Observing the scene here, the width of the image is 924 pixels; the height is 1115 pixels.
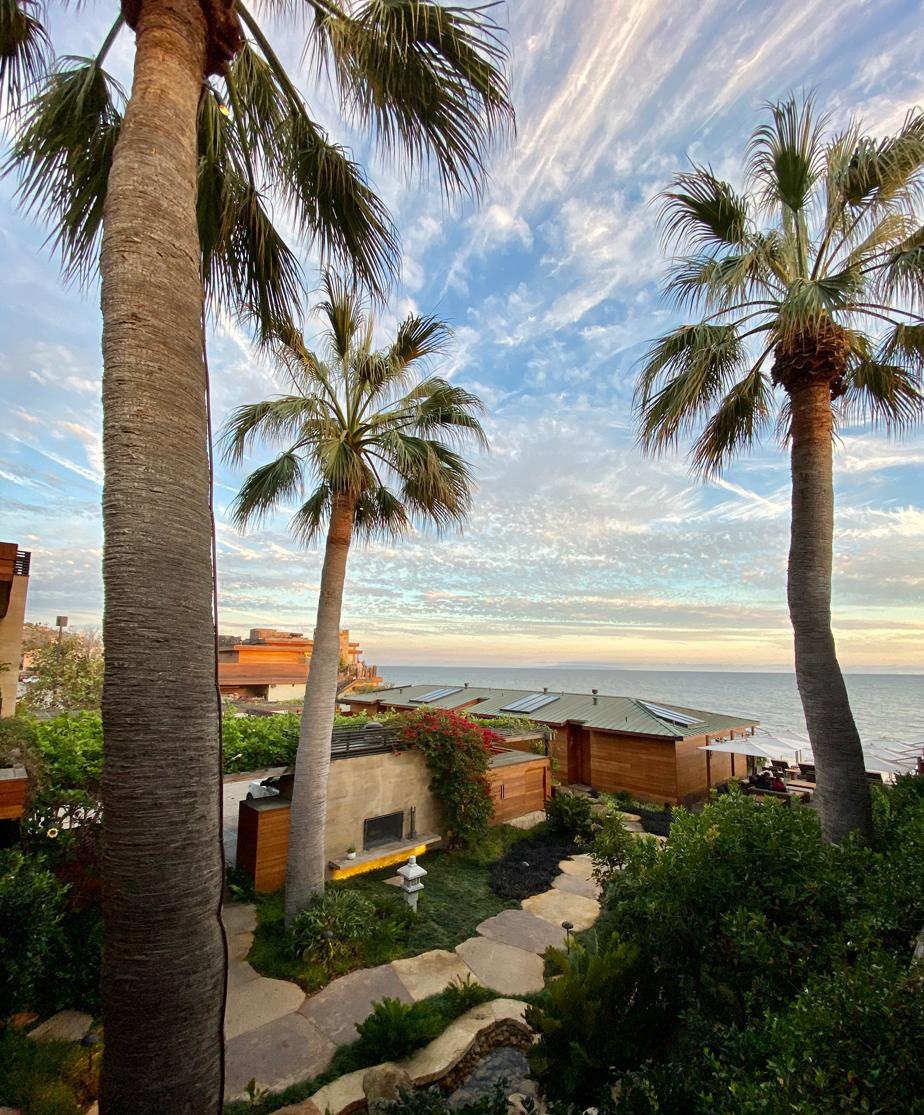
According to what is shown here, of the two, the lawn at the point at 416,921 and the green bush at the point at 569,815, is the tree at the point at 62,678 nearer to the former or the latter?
the lawn at the point at 416,921

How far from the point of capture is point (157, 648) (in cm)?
199

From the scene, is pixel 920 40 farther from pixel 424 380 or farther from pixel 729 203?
pixel 424 380

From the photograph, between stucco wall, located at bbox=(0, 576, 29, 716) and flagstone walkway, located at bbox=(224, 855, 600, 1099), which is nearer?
flagstone walkway, located at bbox=(224, 855, 600, 1099)

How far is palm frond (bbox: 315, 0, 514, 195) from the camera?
3123 mm

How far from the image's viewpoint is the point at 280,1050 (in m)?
4.52

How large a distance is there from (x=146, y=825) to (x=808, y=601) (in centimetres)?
595

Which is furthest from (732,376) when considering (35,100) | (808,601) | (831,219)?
(35,100)

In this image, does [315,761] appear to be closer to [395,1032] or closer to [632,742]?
[395,1032]

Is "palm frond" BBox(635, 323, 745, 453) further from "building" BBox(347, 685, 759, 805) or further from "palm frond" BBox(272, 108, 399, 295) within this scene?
"building" BBox(347, 685, 759, 805)

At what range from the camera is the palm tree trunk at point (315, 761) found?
6.62 m

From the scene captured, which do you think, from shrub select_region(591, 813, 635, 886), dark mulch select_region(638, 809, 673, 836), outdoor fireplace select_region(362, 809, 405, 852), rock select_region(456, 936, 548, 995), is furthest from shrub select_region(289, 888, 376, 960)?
dark mulch select_region(638, 809, 673, 836)

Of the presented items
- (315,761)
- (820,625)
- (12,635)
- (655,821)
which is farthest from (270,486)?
(655,821)

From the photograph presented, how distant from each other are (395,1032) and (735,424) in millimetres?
8190

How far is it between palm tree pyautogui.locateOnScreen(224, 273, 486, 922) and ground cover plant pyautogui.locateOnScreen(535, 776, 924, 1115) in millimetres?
4296
